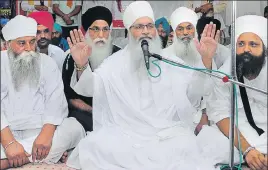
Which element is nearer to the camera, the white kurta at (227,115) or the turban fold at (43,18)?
the white kurta at (227,115)

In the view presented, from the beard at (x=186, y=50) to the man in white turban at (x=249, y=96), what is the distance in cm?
25

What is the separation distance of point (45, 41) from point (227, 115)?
49.1 inches

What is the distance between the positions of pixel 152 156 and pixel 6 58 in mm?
997

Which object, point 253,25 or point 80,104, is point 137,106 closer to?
point 80,104

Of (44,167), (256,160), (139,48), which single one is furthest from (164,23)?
(44,167)

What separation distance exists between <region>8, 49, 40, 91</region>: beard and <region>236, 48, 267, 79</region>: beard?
116 centimetres

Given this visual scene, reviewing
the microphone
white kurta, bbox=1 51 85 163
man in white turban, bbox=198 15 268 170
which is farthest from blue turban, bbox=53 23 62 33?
man in white turban, bbox=198 15 268 170

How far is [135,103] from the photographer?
97.5 inches

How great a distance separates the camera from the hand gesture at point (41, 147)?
2494 mm

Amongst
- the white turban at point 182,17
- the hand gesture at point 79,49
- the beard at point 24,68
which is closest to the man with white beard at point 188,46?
the white turban at point 182,17

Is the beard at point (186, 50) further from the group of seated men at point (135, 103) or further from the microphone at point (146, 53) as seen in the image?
the microphone at point (146, 53)

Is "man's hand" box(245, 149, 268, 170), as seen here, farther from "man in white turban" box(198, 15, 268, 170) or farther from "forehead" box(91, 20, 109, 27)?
"forehead" box(91, 20, 109, 27)

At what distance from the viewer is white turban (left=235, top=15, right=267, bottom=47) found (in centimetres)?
239

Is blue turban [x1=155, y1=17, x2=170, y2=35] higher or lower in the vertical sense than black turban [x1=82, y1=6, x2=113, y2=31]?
lower
